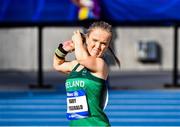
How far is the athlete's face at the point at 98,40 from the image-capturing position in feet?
13.5

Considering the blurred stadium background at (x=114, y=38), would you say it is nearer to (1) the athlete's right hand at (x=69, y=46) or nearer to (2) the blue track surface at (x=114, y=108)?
(2) the blue track surface at (x=114, y=108)

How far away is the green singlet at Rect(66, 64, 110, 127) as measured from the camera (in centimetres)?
420

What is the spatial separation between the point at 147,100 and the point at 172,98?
1.57ft

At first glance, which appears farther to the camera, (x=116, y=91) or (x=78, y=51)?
(x=116, y=91)

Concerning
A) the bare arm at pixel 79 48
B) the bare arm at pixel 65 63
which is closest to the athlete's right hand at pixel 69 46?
the bare arm at pixel 65 63

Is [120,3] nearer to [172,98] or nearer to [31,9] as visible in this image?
[31,9]

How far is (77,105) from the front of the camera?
14.0 feet

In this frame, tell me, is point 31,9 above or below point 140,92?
above

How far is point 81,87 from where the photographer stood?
13.8 ft

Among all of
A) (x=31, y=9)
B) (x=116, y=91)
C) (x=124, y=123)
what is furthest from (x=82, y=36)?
(x=31, y=9)

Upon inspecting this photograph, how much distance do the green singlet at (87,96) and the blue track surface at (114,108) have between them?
16.3 ft

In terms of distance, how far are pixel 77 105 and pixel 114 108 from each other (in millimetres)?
6434

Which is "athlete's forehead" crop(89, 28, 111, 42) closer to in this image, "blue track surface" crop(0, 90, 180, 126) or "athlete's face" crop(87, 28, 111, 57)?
"athlete's face" crop(87, 28, 111, 57)

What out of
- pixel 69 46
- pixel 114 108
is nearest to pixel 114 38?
pixel 114 108
